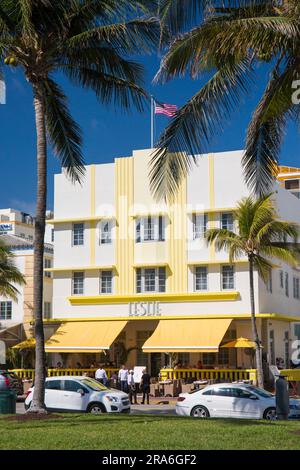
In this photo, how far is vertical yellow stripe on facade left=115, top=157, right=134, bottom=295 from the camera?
4269 centimetres

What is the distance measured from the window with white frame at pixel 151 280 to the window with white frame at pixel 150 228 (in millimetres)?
1700

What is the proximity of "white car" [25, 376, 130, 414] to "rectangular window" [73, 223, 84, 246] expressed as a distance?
1902cm

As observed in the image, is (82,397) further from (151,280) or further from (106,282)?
(106,282)

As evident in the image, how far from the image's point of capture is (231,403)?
920 inches

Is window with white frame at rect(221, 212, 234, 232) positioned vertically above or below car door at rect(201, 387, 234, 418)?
above

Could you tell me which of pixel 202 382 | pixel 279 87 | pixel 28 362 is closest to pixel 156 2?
pixel 279 87

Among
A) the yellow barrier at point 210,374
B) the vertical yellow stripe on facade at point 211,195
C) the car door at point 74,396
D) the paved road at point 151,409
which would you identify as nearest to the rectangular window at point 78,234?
the vertical yellow stripe on facade at point 211,195

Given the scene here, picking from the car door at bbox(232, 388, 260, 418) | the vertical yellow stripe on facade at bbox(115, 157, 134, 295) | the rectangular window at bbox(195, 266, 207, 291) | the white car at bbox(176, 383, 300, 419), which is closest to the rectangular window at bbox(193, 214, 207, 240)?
the rectangular window at bbox(195, 266, 207, 291)

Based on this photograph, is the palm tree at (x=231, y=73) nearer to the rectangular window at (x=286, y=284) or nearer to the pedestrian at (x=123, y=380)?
the pedestrian at (x=123, y=380)

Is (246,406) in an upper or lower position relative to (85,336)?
lower

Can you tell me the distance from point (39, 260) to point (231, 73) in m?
6.43

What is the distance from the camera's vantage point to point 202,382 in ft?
115

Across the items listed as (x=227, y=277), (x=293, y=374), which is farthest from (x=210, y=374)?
(x=227, y=277)

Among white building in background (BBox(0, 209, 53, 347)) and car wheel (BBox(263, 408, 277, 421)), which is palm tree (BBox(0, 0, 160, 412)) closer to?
car wheel (BBox(263, 408, 277, 421))
